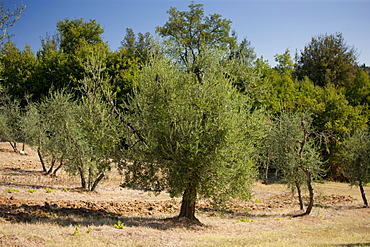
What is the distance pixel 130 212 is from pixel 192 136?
19.7 feet

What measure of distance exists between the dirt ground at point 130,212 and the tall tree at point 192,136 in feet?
4.87

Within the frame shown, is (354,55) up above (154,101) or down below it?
above

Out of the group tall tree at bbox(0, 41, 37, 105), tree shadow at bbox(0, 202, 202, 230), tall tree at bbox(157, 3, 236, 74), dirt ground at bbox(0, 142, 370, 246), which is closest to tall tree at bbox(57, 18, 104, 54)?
tall tree at bbox(0, 41, 37, 105)

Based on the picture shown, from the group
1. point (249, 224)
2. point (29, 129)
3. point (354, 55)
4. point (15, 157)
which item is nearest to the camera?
point (249, 224)

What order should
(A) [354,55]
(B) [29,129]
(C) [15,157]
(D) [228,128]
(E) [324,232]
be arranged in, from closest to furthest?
1. (D) [228,128]
2. (E) [324,232]
3. (B) [29,129]
4. (C) [15,157]
5. (A) [354,55]

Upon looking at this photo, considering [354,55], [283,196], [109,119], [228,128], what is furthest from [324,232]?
[354,55]

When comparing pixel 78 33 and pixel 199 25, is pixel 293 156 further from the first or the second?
pixel 78 33

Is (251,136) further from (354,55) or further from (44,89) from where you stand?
(354,55)

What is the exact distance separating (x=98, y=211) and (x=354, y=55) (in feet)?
212

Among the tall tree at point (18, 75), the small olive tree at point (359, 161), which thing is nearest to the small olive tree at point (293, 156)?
the small olive tree at point (359, 161)

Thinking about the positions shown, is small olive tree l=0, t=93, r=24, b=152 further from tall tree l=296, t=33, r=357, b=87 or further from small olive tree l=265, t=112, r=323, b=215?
tall tree l=296, t=33, r=357, b=87

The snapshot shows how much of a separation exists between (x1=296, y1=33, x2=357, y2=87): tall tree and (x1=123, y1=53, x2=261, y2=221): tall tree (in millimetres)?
52038

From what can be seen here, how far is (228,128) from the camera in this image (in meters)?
12.3

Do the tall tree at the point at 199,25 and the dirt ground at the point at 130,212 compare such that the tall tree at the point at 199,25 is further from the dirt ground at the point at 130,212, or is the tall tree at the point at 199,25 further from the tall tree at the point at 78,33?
the dirt ground at the point at 130,212
